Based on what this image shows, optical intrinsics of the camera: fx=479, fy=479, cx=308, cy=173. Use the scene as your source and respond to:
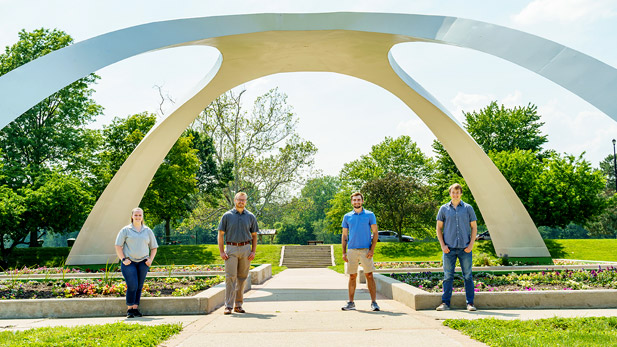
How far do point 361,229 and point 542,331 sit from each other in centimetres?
266

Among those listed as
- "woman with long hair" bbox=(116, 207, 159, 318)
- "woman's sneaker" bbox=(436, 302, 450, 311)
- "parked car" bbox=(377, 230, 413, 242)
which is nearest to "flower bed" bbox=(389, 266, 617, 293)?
"woman's sneaker" bbox=(436, 302, 450, 311)

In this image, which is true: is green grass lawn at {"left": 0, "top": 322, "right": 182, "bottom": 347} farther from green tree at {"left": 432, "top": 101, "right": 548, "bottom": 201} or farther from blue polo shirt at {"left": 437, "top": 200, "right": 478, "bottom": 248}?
green tree at {"left": 432, "top": 101, "right": 548, "bottom": 201}

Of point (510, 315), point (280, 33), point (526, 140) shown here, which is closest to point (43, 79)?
point (280, 33)

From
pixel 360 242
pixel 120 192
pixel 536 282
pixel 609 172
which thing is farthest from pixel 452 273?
pixel 609 172

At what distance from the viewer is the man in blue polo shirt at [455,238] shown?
21.9 feet

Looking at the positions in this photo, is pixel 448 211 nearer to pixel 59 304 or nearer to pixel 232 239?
pixel 232 239

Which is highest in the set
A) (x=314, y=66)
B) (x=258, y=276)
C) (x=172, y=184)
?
(x=314, y=66)

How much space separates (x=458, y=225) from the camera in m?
6.77

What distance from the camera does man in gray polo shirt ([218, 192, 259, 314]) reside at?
22.5 feet

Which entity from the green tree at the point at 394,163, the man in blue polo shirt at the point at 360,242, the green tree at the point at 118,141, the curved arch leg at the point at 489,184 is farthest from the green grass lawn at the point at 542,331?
the green tree at the point at 394,163

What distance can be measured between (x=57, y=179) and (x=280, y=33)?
16902mm

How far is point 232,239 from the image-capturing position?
687 centimetres

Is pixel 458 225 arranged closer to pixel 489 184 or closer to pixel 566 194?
pixel 489 184

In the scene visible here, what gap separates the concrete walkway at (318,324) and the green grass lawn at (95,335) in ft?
0.61
